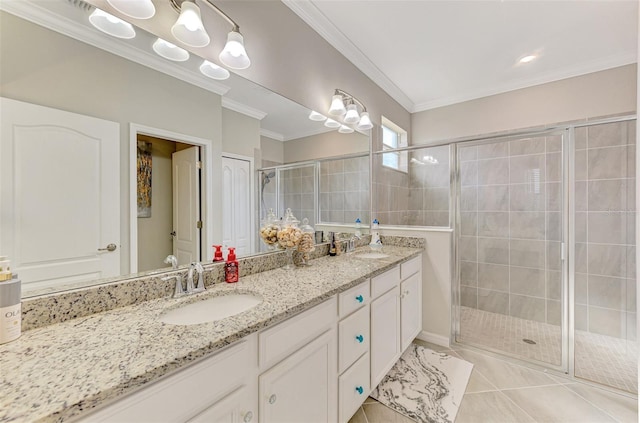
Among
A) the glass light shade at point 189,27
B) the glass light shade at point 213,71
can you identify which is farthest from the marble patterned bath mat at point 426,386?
the glass light shade at point 189,27

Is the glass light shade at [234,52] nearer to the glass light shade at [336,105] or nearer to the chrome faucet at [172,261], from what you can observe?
the glass light shade at [336,105]

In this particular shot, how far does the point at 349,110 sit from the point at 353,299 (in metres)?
1.58

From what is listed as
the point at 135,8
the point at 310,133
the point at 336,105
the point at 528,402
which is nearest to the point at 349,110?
the point at 336,105

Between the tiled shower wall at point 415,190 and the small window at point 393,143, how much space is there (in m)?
0.04

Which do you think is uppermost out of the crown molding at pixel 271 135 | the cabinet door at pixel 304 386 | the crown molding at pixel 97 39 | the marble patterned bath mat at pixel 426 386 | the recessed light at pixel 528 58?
the recessed light at pixel 528 58

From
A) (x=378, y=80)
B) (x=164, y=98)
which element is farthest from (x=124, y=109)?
(x=378, y=80)

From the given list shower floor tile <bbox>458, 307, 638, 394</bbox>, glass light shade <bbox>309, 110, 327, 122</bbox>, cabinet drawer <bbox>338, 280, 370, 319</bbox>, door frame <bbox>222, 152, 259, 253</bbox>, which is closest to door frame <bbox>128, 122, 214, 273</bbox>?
door frame <bbox>222, 152, 259, 253</bbox>

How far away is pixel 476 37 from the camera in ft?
6.89

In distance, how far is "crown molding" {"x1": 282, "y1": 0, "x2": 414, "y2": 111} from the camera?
5.91 feet

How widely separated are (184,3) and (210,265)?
1.17 m

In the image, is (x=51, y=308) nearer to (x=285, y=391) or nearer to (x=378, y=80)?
(x=285, y=391)

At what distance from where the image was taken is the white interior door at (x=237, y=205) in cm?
143

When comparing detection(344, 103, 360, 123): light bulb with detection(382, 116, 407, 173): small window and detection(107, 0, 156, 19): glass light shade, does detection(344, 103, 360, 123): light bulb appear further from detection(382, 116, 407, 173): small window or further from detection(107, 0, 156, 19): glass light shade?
detection(107, 0, 156, 19): glass light shade

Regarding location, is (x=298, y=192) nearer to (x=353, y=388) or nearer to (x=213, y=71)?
(x=213, y=71)
